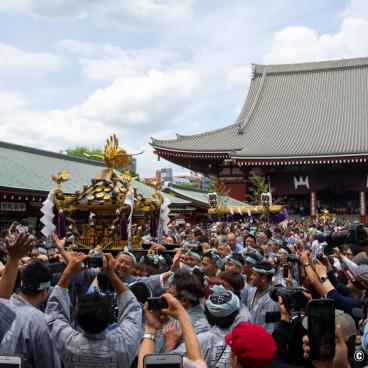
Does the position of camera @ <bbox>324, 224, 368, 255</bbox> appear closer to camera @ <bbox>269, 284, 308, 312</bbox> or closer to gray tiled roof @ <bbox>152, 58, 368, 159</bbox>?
camera @ <bbox>269, 284, 308, 312</bbox>

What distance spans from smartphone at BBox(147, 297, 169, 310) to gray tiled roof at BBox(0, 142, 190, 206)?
10.6 meters

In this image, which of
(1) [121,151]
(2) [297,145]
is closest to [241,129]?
(2) [297,145]

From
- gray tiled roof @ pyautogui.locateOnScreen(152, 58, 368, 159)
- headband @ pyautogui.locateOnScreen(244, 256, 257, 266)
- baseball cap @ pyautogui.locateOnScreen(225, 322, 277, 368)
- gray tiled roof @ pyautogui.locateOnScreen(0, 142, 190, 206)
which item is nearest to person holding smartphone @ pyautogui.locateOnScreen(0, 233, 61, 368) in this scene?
baseball cap @ pyautogui.locateOnScreen(225, 322, 277, 368)

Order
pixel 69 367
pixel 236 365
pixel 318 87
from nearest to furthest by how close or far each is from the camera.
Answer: pixel 236 365, pixel 69 367, pixel 318 87

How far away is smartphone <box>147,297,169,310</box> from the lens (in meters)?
2.50

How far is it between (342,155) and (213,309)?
25.2m

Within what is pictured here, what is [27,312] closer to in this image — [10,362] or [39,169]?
[10,362]

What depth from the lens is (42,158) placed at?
1772 cm

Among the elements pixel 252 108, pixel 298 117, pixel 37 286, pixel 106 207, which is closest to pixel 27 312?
pixel 37 286

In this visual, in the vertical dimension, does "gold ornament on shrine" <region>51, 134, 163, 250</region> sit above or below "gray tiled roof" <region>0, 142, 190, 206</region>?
below

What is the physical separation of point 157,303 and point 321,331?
2.66 ft

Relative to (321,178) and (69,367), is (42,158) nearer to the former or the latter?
(69,367)

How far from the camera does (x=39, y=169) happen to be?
52.0 ft

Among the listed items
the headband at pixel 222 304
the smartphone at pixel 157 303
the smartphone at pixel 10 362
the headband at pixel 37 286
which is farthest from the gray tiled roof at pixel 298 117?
the smartphone at pixel 10 362
